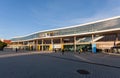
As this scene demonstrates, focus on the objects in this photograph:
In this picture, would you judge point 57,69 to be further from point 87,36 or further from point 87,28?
point 87,36

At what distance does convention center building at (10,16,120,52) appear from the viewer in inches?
1761

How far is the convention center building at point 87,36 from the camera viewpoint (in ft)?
147

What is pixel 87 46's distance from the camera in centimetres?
5128

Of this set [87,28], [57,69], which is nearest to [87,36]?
[87,28]

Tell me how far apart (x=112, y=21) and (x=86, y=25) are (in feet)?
36.3

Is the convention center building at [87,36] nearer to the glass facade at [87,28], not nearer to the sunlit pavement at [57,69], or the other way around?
the glass facade at [87,28]

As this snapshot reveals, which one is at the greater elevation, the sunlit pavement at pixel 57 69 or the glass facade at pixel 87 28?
the glass facade at pixel 87 28

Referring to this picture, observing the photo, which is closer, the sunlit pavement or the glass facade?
the sunlit pavement

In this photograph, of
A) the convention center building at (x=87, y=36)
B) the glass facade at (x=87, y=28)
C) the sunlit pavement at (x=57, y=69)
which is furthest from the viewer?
the convention center building at (x=87, y=36)

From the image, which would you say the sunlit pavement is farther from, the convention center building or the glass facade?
the convention center building

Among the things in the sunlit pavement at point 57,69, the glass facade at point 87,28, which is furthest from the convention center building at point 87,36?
the sunlit pavement at point 57,69

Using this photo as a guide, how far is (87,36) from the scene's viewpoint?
178ft

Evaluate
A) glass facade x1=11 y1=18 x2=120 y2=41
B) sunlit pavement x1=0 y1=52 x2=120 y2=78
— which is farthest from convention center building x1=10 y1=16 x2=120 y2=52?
sunlit pavement x1=0 y1=52 x2=120 y2=78

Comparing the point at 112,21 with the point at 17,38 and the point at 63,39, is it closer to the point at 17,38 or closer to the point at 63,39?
the point at 63,39
